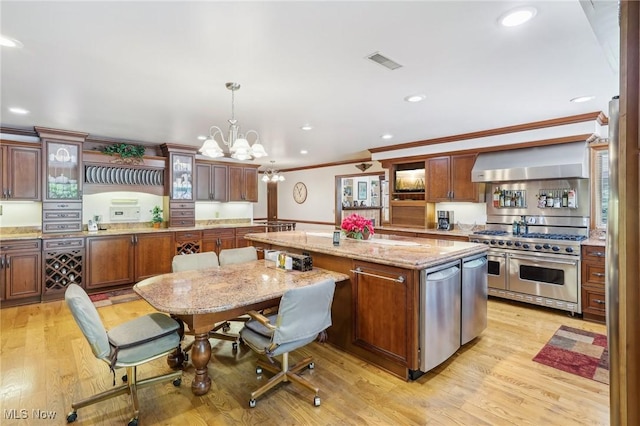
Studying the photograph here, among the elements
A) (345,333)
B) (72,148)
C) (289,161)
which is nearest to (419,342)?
(345,333)

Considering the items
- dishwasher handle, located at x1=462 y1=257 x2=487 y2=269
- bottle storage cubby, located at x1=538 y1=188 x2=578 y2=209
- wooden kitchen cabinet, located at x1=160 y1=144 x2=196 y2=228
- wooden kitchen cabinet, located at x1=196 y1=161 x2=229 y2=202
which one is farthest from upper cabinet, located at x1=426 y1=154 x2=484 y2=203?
wooden kitchen cabinet, located at x1=160 y1=144 x2=196 y2=228

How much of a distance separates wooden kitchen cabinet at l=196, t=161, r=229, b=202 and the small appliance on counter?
4.44 meters

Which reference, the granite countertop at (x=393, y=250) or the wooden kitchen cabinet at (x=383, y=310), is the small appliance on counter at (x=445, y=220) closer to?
the granite countertop at (x=393, y=250)

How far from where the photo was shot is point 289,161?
8.04 meters

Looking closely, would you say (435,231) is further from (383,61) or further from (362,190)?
(362,190)

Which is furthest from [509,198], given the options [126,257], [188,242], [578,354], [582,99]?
[126,257]

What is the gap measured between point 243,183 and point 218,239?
5.03 feet

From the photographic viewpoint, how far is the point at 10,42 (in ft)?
7.03

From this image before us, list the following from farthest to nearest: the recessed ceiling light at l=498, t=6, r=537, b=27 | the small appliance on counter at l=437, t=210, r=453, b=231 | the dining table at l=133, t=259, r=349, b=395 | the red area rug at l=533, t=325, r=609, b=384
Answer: the small appliance on counter at l=437, t=210, r=453, b=231 → the red area rug at l=533, t=325, r=609, b=384 → the dining table at l=133, t=259, r=349, b=395 → the recessed ceiling light at l=498, t=6, r=537, b=27

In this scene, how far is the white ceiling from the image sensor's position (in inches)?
72.5

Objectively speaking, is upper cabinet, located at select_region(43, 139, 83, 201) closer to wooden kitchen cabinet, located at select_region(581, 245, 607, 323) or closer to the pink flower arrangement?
the pink flower arrangement

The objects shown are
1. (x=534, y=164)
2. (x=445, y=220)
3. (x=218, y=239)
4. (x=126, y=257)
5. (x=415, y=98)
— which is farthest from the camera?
(x=218, y=239)

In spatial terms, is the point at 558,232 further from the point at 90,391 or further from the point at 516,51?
the point at 90,391

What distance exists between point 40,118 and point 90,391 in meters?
3.54
